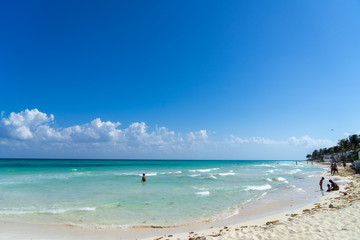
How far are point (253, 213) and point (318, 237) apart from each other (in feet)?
20.8

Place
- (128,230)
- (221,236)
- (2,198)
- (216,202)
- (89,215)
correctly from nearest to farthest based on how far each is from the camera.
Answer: (221,236) → (128,230) → (89,215) → (216,202) → (2,198)

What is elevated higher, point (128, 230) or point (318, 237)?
point (318, 237)

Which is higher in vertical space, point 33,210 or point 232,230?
point 232,230

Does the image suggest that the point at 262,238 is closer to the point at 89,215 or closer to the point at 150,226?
the point at 150,226

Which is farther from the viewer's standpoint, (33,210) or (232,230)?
(33,210)

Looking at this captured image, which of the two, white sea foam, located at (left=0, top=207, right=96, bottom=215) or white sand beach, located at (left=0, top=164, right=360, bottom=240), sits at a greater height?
white sand beach, located at (left=0, top=164, right=360, bottom=240)

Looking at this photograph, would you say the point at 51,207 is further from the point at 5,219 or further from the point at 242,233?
the point at 242,233

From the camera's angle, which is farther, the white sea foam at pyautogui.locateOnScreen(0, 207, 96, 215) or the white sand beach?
the white sea foam at pyautogui.locateOnScreen(0, 207, 96, 215)

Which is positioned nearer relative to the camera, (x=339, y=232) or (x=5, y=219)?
(x=339, y=232)

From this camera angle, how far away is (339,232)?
7.12m

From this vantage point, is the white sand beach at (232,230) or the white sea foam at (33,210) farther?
the white sea foam at (33,210)

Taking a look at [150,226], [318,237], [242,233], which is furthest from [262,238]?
[150,226]

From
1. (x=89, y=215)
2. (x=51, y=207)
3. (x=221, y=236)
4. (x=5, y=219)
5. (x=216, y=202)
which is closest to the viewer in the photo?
(x=221, y=236)

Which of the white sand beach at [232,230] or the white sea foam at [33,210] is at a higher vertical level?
the white sand beach at [232,230]
